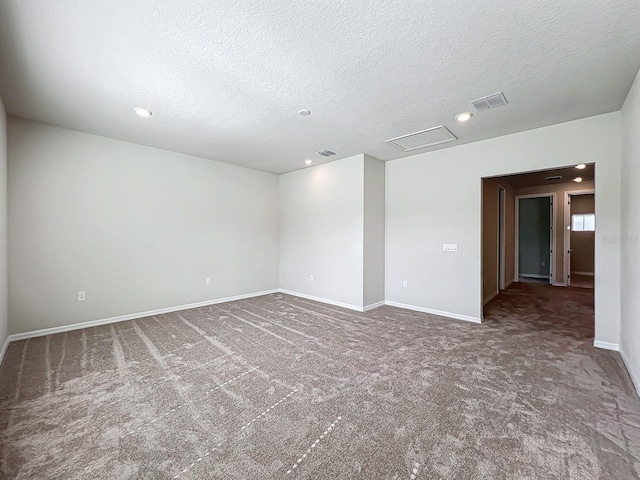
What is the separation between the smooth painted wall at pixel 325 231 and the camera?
4.75 metres

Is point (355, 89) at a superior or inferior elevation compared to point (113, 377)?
superior

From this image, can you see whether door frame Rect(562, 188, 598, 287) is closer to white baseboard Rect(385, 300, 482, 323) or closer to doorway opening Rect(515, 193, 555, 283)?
doorway opening Rect(515, 193, 555, 283)

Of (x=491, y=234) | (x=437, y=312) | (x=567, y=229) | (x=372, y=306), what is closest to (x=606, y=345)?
(x=437, y=312)

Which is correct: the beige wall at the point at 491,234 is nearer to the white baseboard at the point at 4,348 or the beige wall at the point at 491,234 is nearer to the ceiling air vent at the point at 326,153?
the ceiling air vent at the point at 326,153

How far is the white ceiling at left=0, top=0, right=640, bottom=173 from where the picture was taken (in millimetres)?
1723

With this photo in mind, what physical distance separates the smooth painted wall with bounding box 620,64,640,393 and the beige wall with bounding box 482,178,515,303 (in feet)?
6.05

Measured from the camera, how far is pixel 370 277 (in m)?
4.78

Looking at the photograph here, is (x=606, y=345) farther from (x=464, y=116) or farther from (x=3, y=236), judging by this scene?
(x=3, y=236)

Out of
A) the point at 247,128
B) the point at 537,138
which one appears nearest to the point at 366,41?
the point at 247,128

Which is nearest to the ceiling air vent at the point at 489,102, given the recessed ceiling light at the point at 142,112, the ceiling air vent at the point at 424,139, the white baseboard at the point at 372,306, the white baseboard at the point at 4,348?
the ceiling air vent at the point at 424,139

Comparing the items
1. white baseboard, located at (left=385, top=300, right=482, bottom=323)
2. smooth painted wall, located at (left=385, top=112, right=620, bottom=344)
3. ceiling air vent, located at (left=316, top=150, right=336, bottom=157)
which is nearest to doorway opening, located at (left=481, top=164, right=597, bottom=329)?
smooth painted wall, located at (left=385, top=112, right=620, bottom=344)

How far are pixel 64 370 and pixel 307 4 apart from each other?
3674 mm

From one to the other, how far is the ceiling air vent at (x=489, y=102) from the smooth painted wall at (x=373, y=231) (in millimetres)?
1969

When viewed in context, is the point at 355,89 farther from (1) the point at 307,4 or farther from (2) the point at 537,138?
(2) the point at 537,138
